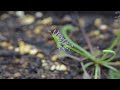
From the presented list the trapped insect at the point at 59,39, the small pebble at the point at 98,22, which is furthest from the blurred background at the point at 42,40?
the trapped insect at the point at 59,39

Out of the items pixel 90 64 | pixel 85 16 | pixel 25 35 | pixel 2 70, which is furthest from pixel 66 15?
pixel 2 70

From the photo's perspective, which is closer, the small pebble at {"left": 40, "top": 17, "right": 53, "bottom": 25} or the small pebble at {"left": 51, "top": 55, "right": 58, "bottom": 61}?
the small pebble at {"left": 51, "top": 55, "right": 58, "bottom": 61}

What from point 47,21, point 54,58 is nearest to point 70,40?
point 54,58

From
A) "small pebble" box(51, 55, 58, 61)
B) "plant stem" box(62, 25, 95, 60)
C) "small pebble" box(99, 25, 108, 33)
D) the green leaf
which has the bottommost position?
the green leaf

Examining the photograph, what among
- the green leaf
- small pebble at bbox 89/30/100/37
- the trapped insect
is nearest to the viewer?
the trapped insect

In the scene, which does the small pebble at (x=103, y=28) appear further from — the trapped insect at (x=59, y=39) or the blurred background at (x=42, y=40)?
the trapped insect at (x=59, y=39)

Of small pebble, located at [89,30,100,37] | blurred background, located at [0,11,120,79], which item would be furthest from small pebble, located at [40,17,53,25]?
small pebble, located at [89,30,100,37]

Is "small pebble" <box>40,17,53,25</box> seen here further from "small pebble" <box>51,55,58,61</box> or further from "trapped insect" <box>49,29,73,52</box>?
"trapped insect" <box>49,29,73,52</box>
